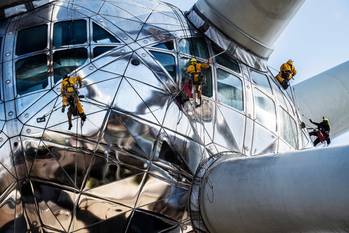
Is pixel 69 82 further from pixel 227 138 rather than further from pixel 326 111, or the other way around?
pixel 326 111

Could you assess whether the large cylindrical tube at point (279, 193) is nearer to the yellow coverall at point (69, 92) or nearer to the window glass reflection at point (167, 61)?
the window glass reflection at point (167, 61)

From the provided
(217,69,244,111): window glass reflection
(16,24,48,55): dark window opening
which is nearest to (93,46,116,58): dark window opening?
(16,24,48,55): dark window opening

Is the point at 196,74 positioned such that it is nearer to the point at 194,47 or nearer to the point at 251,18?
the point at 194,47

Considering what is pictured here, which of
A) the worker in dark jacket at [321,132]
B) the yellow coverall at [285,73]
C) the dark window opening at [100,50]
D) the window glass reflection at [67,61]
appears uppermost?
the yellow coverall at [285,73]

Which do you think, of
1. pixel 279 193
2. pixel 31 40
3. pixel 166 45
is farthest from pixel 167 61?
pixel 279 193

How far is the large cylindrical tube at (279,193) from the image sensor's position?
692cm

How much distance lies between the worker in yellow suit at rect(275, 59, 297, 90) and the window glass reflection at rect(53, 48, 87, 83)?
139 inches

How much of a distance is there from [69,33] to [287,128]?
327 centimetres

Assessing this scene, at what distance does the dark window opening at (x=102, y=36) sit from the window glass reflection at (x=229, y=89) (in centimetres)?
146

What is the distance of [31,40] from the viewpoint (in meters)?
10.6

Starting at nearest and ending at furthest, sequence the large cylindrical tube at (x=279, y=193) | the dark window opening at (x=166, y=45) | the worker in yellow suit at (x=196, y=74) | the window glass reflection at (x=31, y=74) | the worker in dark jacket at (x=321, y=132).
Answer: the large cylindrical tube at (x=279, y=193), the window glass reflection at (x=31, y=74), the worker in yellow suit at (x=196, y=74), the dark window opening at (x=166, y=45), the worker in dark jacket at (x=321, y=132)

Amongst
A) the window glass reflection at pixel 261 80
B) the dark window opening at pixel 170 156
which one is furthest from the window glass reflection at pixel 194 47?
the dark window opening at pixel 170 156

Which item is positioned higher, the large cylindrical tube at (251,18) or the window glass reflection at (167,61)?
the large cylindrical tube at (251,18)

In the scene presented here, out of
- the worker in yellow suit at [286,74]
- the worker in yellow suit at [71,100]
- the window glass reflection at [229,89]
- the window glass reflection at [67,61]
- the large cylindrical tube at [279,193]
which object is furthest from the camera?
the worker in yellow suit at [286,74]
